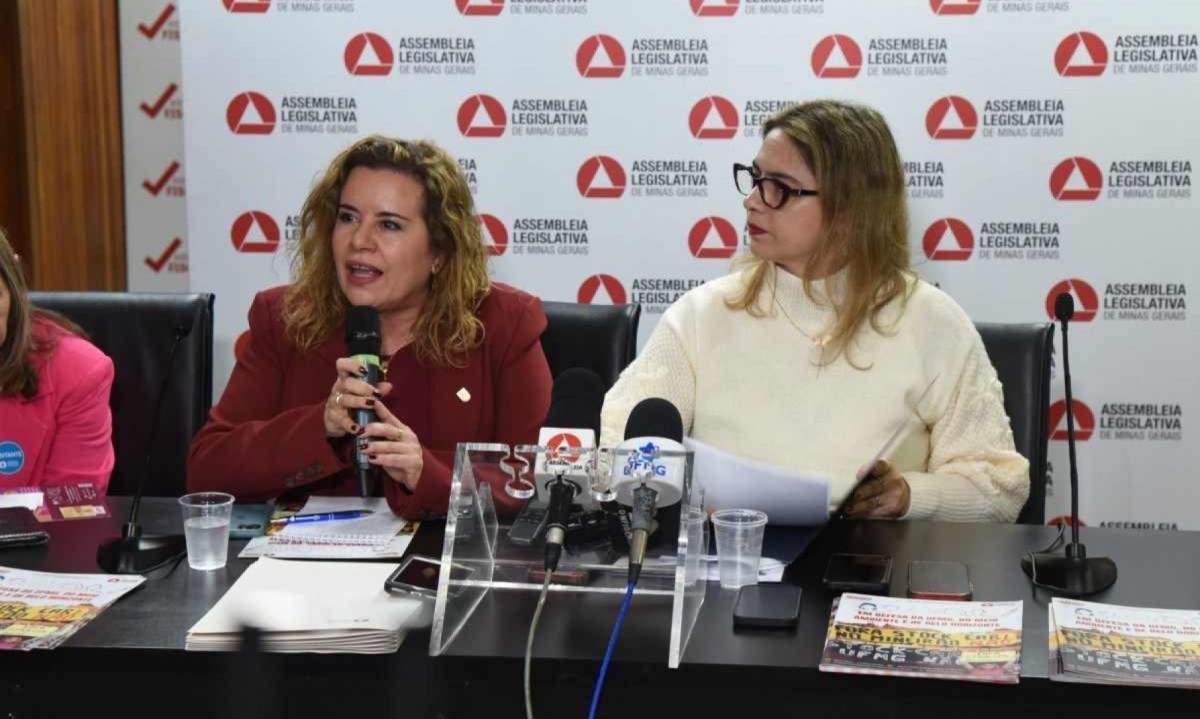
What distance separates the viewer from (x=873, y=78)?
10.8 feet

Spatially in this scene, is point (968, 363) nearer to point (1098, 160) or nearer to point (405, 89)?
point (1098, 160)

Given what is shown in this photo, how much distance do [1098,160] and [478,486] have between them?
213cm

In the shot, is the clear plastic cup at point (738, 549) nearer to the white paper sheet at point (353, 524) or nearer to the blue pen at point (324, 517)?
the white paper sheet at point (353, 524)

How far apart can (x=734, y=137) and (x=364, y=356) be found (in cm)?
149

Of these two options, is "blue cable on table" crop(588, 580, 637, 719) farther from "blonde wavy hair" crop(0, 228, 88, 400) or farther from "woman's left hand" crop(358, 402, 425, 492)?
"blonde wavy hair" crop(0, 228, 88, 400)

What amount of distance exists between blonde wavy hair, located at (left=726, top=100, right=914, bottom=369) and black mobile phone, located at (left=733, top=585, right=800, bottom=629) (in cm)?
88

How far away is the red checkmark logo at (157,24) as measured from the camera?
4098mm

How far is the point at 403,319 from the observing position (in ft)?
8.74

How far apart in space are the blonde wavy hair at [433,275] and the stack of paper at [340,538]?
0.51 metres

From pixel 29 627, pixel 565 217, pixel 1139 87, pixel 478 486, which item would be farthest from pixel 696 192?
pixel 29 627

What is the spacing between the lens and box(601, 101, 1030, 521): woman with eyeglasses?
8.06ft

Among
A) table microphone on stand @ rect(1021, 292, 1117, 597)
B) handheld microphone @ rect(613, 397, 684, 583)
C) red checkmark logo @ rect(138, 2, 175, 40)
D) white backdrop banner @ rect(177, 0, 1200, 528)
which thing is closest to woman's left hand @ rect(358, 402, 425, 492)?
handheld microphone @ rect(613, 397, 684, 583)

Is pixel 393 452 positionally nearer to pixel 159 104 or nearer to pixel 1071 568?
pixel 1071 568

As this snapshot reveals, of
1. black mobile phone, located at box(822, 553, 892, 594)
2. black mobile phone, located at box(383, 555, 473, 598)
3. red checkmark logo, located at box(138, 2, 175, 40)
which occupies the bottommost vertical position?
black mobile phone, located at box(822, 553, 892, 594)
